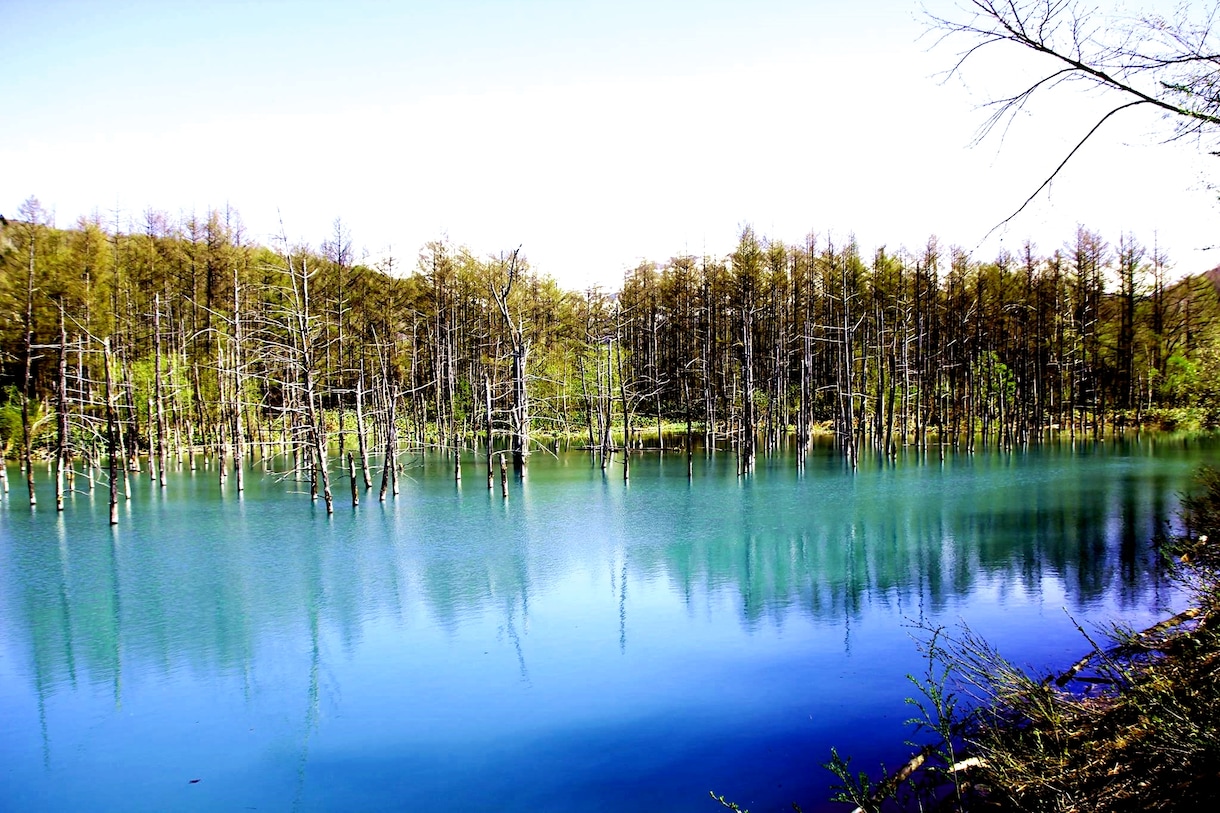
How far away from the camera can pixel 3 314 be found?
A: 29.9 meters

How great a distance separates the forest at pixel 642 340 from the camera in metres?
34.2

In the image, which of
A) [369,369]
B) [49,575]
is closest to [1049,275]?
[369,369]

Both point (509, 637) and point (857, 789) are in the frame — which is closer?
point (857, 789)

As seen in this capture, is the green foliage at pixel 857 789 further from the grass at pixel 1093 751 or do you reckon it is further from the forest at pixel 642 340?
the forest at pixel 642 340

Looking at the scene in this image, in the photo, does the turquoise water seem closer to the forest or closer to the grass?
the grass

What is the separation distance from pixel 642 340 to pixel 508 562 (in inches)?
1522

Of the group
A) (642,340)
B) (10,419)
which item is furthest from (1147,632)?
(642,340)

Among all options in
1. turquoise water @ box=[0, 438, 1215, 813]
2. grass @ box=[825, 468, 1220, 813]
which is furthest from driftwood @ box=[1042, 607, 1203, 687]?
turquoise water @ box=[0, 438, 1215, 813]

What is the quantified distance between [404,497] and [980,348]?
3392 cm

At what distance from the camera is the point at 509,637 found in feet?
37.8

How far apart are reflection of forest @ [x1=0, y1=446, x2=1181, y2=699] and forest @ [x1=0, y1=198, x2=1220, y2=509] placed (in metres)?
10.2

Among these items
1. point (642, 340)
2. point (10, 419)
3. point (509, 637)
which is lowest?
point (509, 637)

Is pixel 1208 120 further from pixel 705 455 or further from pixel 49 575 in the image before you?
pixel 705 455

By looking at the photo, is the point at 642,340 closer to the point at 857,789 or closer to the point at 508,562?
the point at 508,562
